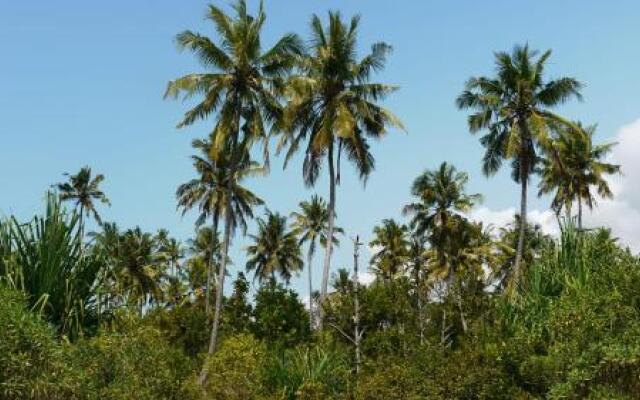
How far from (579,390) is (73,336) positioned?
1109 cm

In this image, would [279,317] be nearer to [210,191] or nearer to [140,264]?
[210,191]

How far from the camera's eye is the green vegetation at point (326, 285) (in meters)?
16.0

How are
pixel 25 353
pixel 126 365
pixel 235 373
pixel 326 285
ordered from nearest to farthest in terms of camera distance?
pixel 25 353 < pixel 126 365 < pixel 235 373 < pixel 326 285

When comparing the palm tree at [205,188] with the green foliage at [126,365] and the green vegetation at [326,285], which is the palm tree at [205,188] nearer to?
the green vegetation at [326,285]

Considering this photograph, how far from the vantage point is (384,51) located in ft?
120

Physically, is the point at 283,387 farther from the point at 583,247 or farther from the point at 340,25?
the point at 340,25

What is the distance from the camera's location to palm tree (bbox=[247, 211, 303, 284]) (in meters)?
65.5

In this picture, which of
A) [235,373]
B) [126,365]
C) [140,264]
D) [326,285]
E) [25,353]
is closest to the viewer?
[25,353]

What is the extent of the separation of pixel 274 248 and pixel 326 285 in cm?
3159

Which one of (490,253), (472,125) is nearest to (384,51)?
(472,125)

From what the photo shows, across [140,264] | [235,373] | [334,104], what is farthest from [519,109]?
[140,264]

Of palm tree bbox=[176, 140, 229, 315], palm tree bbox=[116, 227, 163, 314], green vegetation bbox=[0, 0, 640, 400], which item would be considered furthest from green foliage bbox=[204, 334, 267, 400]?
palm tree bbox=[116, 227, 163, 314]

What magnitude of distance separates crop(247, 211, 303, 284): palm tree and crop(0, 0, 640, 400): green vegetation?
0.18 m

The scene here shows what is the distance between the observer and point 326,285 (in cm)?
3419
